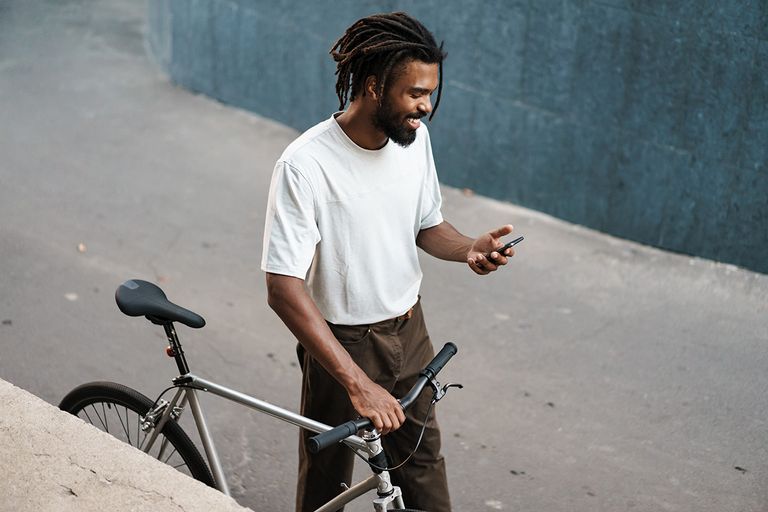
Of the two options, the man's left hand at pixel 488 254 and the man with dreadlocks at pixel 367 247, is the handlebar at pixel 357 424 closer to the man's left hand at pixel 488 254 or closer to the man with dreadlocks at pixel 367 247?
the man with dreadlocks at pixel 367 247

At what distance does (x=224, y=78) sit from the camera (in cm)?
901

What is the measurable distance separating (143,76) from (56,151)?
1792mm

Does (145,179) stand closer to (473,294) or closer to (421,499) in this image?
(473,294)

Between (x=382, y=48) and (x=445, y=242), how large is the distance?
0.70 meters

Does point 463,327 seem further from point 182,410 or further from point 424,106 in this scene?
point 424,106

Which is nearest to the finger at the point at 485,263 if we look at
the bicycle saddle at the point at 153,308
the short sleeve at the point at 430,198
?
the short sleeve at the point at 430,198

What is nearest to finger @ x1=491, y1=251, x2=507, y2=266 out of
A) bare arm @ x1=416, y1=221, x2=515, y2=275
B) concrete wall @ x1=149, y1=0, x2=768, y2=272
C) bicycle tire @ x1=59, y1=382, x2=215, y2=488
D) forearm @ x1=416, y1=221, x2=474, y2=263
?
bare arm @ x1=416, y1=221, x2=515, y2=275

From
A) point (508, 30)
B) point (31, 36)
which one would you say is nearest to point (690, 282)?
point (508, 30)

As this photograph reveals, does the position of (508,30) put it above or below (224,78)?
above

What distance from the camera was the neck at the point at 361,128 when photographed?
10.8 ft

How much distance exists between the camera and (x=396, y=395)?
12.3ft

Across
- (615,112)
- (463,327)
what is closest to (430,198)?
(463,327)

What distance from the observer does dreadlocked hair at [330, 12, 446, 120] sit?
3215 mm

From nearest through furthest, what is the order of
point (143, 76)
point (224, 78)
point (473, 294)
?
point (473, 294)
point (224, 78)
point (143, 76)
